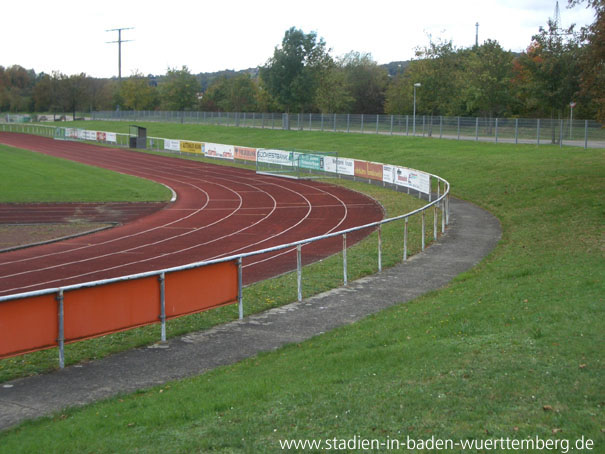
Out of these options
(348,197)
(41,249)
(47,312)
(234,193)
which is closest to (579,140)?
(348,197)

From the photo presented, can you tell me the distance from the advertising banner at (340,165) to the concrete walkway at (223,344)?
2506 centimetres

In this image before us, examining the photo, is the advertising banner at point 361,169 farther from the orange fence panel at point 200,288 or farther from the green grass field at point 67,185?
the orange fence panel at point 200,288

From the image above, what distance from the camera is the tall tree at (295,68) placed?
77.1m

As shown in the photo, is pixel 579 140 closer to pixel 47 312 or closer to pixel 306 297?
pixel 306 297

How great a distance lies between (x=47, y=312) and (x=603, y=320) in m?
7.78

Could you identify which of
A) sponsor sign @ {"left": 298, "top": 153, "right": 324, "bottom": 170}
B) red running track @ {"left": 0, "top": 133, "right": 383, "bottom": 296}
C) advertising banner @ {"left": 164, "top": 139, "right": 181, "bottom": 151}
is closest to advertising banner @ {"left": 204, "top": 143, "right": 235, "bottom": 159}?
advertising banner @ {"left": 164, "top": 139, "right": 181, "bottom": 151}

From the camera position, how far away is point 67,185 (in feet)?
126

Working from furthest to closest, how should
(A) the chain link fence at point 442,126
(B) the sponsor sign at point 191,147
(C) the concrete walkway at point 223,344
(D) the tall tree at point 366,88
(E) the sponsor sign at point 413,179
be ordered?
(D) the tall tree at point 366,88 < (B) the sponsor sign at point 191,147 < (A) the chain link fence at point 442,126 < (E) the sponsor sign at point 413,179 < (C) the concrete walkway at point 223,344

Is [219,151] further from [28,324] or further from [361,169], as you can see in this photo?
[28,324]

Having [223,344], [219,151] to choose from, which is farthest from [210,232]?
[219,151]

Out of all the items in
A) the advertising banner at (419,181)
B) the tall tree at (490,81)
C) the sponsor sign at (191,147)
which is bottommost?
the advertising banner at (419,181)

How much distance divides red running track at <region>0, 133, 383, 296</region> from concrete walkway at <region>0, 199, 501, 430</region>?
11.7 ft

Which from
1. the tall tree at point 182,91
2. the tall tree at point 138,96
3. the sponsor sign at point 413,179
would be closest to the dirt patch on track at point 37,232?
the sponsor sign at point 413,179

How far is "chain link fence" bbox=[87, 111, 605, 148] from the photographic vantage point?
46969 mm
